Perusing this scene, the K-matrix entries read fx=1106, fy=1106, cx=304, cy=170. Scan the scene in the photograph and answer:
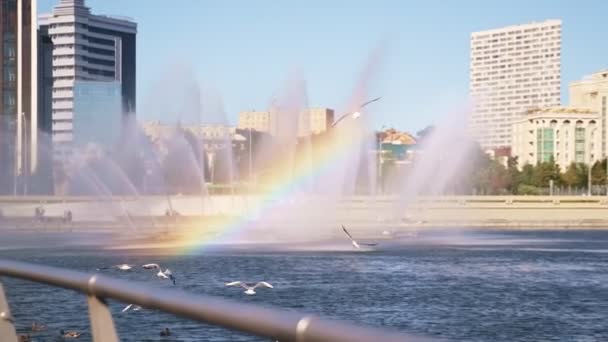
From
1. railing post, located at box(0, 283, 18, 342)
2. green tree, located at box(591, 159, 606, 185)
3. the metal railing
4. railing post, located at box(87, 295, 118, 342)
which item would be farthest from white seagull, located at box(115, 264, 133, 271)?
green tree, located at box(591, 159, 606, 185)

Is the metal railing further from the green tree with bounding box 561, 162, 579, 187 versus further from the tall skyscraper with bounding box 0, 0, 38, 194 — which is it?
the green tree with bounding box 561, 162, 579, 187

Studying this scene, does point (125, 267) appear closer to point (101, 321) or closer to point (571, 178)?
point (101, 321)

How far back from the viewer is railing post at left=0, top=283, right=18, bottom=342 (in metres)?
5.52

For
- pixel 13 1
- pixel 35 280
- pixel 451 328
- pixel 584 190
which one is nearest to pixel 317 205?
pixel 451 328

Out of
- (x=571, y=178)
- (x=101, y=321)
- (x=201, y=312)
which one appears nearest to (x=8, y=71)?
(x=571, y=178)

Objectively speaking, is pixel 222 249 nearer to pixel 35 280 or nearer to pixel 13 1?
pixel 35 280

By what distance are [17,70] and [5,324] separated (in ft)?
384

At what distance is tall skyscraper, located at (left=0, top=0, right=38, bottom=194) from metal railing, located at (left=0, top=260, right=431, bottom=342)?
11389cm

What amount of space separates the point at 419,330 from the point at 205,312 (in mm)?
19540

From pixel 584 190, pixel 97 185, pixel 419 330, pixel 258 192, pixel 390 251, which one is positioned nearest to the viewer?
pixel 419 330

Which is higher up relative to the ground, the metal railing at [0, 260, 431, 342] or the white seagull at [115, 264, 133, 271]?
the metal railing at [0, 260, 431, 342]

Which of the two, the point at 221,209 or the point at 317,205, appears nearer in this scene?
the point at 317,205

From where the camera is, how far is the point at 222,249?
186 ft

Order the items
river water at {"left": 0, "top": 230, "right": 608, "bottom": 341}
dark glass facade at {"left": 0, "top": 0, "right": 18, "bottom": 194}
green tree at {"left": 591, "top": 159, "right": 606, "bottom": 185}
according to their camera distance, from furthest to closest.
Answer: green tree at {"left": 591, "top": 159, "right": 606, "bottom": 185}
dark glass facade at {"left": 0, "top": 0, "right": 18, "bottom": 194}
river water at {"left": 0, "top": 230, "right": 608, "bottom": 341}
